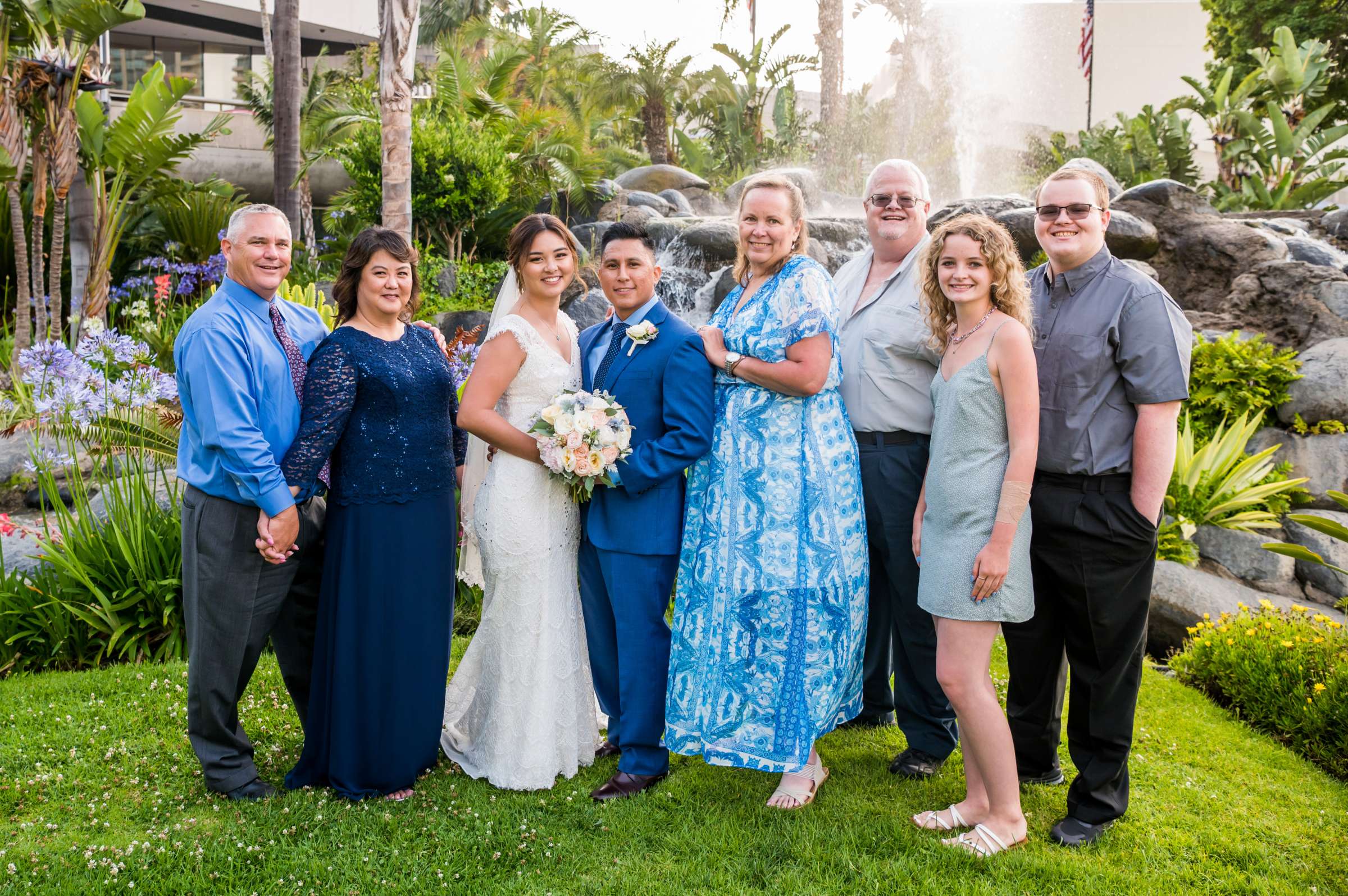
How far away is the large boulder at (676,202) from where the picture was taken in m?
17.8

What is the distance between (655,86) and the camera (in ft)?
91.0

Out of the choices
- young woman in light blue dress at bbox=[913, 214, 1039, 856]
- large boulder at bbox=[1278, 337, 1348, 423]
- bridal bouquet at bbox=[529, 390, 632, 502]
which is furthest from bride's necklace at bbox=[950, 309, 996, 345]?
large boulder at bbox=[1278, 337, 1348, 423]

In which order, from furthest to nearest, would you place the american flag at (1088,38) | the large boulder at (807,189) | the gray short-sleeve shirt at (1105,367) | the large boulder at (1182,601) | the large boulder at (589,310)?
the american flag at (1088,38)
the large boulder at (807,189)
the large boulder at (589,310)
the large boulder at (1182,601)
the gray short-sleeve shirt at (1105,367)

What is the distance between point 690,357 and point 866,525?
1.08 metres

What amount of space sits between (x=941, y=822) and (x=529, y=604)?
1.85 metres

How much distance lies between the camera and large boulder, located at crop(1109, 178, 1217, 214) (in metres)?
11.9

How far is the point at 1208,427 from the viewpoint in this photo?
8.53 m

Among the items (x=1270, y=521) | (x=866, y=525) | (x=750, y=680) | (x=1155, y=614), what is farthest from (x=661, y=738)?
(x=1270, y=521)

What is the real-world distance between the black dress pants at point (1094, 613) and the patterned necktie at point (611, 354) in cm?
173

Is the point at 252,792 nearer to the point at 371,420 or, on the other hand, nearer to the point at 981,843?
the point at 371,420

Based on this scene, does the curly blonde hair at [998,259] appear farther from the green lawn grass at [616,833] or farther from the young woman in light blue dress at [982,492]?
the green lawn grass at [616,833]

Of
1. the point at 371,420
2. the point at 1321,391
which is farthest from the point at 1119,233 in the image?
the point at 371,420

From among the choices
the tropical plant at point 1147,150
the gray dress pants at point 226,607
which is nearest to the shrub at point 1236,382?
the gray dress pants at point 226,607

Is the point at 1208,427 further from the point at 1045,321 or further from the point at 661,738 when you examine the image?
the point at 661,738
